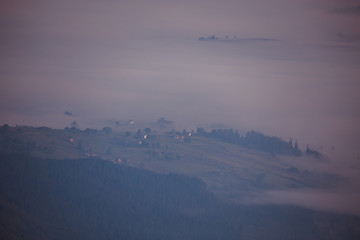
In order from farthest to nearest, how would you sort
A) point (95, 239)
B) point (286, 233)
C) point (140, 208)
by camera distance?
point (286, 233) < point (140, 208) < point (95, 239)

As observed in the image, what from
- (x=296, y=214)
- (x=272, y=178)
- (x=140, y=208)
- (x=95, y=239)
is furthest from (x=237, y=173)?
(x=95, y=239)

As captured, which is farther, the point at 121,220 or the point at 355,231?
the point at 355,231

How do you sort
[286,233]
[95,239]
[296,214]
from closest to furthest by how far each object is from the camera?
[95,239]
[286,233]
[296,214]

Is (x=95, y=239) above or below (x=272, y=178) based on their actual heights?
below

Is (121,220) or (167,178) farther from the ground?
(167,178)

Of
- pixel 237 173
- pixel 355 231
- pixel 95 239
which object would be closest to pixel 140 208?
pixel 95 239

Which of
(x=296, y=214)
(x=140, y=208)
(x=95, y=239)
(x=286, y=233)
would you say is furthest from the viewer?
(x=296, y=214)

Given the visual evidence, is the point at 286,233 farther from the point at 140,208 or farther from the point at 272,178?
the point at 140,208

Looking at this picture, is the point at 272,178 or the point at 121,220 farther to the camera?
the point at 272,178

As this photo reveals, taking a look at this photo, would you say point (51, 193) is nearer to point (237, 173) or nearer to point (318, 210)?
point (237, 173)
